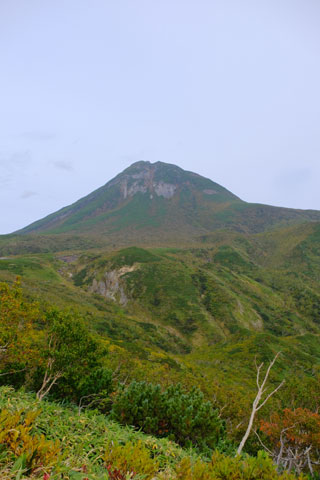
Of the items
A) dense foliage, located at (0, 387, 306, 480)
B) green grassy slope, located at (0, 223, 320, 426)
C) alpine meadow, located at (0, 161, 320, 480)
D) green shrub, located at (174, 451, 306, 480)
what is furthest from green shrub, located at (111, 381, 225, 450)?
green grassy slope, located at (0, 223, 320, 426)

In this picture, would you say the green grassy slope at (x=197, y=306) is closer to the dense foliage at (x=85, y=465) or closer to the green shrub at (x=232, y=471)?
the green shrub at (x=232, y=471)

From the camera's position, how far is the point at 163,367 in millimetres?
28078

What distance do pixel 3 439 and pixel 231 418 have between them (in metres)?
17.3

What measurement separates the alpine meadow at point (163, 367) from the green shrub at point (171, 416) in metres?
0.05

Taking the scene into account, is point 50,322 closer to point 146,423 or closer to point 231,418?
point 146,423

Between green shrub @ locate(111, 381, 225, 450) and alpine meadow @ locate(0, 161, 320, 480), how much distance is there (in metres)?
0.05

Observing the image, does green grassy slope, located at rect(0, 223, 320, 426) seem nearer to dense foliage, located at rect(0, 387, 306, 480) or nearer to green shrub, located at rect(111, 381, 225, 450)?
green shrub, located at rect(111, 381, 225, 450)

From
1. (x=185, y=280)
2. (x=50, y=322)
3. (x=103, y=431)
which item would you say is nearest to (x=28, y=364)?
(x=50, y=322)

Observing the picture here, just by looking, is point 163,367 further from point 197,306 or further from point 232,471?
point 197,306

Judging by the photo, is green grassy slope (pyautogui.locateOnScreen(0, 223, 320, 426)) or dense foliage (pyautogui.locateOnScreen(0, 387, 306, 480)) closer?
dense foliage (pyautogui.locateOnScreen(0, 387, 306, 480))

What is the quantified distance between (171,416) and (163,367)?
19.4 metres

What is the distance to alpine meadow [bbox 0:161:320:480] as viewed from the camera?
5.24 meters

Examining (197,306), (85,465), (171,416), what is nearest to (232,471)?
(85,465)

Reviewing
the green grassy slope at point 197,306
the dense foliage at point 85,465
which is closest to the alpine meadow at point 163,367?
the dense foliage at point 85,465
